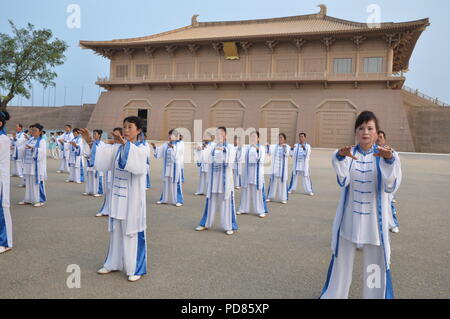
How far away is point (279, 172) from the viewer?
8.48 m

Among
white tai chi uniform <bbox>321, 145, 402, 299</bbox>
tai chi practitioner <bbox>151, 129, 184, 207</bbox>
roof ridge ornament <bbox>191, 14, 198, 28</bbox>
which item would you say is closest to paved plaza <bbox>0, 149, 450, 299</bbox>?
tai chi practitioner <bbox>151, 129, 184, 207</bbox>

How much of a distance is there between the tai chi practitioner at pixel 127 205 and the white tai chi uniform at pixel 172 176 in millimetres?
4020

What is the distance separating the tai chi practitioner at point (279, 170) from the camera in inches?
330

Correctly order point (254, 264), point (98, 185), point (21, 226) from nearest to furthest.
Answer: point (254, 264) → point (21, 226) → point (98, 185)

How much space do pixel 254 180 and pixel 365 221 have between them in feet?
14.0

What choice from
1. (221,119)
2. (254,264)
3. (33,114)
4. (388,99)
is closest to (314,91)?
(388,99)

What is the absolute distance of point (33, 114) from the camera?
3641cm

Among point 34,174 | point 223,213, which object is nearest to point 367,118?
point 223,213

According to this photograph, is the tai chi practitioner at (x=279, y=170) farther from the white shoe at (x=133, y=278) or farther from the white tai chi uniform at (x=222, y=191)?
the white shoe at (x=133, y=278)

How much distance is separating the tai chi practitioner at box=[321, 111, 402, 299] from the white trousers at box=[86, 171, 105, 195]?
7028mm

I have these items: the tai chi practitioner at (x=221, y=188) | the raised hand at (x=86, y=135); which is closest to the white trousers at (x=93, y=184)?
the tai chi practitioner at (x=221, y=188)

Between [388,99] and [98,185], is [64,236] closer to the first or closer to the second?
[98,185]

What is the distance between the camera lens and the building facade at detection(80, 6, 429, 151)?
963 inches
